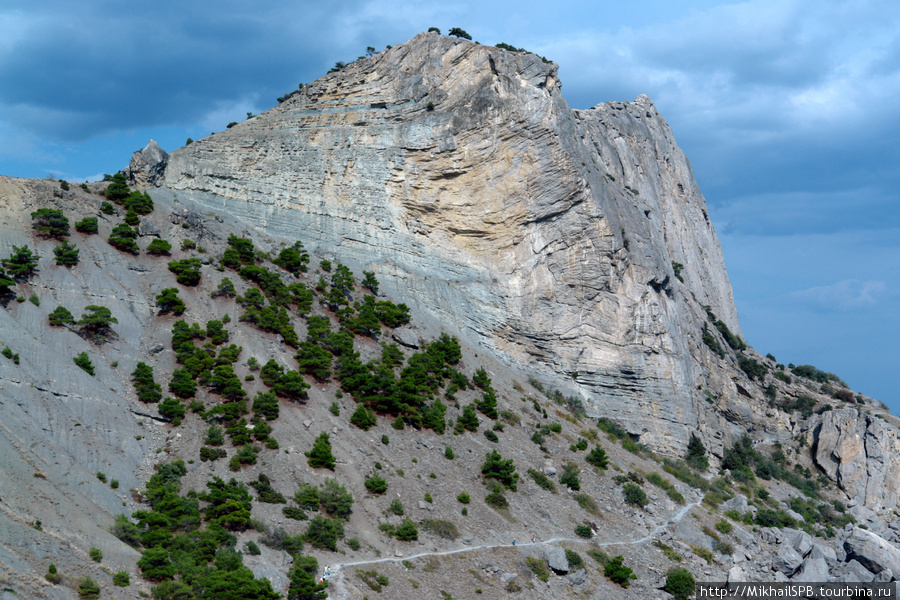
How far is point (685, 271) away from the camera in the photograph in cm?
7256

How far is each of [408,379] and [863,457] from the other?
112ft

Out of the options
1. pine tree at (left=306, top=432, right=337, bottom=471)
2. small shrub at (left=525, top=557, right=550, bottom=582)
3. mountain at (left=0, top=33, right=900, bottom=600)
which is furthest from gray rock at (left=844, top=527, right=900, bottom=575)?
pine tree at (left=306, top=432, right=337, bottom=471)

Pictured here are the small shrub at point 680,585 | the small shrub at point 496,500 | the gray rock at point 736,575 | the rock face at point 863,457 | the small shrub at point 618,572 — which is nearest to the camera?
the small shrub at point 618,572

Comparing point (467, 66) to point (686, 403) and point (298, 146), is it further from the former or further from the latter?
point (686, 403)

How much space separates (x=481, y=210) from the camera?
50.5 metres

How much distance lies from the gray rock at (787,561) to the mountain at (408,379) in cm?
14

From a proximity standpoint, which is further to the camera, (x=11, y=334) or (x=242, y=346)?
(x=242, y=346)

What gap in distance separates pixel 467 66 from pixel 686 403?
86.6ft

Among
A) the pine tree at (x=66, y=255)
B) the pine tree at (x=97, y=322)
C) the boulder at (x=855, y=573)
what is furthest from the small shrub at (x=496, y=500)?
the pine tree at (x=66, y=255)

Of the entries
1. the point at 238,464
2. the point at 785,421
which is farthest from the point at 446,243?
the point at 785,421

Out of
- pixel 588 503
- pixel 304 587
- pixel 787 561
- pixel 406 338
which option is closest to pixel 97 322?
pixel 406 338

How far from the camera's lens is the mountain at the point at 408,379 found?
1115 inches

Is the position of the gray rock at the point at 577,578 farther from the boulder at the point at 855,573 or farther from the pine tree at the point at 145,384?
the pine tree at the point at 145,384

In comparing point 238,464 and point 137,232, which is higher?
point 137,232
